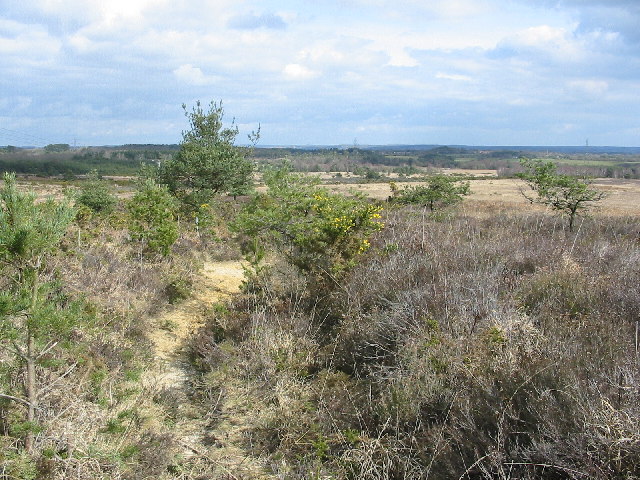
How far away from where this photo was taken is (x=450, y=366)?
4.36 meters

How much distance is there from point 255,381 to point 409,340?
1747 mm

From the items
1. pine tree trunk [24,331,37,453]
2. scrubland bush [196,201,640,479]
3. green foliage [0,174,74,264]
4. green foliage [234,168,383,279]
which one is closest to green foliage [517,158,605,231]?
scrubland bush [196,201,640,479]

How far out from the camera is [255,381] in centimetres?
547

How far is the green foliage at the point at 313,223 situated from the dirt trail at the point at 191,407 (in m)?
1.73

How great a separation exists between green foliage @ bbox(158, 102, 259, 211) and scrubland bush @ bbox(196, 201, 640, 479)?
454 inches

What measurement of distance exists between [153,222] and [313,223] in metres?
4.60

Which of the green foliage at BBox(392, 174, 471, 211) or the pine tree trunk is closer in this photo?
the pine tree trunk

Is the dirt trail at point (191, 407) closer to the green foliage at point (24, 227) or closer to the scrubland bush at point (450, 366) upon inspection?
the scrubland bush at point (450, 366)

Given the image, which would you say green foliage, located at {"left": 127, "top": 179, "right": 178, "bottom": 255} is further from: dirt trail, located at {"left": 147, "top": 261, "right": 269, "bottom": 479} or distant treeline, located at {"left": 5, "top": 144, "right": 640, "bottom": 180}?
distant treeline, located at {"left": 5, "top": 144, "right": 640, "bottom": 180}

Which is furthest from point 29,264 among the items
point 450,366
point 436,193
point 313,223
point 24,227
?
point 436,193

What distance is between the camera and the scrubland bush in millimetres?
3248

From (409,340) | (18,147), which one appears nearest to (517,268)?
(409,340)

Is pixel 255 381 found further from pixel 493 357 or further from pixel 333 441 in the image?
pixel 493 357

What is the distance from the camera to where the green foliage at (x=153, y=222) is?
969 cm
